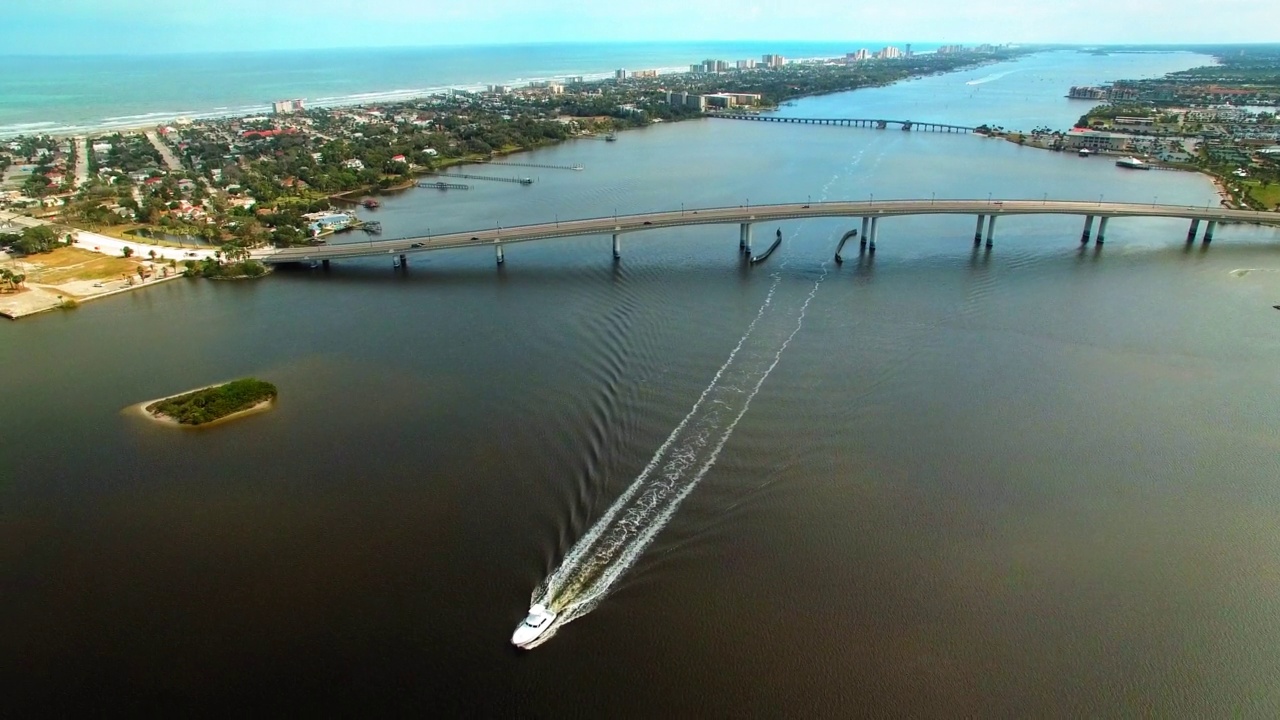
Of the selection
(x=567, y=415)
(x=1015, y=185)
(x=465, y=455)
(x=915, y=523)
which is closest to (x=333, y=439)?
(x=465, y=455)

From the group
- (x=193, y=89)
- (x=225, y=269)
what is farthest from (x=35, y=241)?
(x=193, y=89)

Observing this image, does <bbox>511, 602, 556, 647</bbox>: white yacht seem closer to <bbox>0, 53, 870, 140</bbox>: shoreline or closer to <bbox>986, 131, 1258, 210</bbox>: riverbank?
<bbox>986, 131, 1258, 210</bbox>: riverbank

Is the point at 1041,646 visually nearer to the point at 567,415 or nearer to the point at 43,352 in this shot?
the point at 567,415

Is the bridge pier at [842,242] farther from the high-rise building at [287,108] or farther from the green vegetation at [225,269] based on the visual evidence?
the high-rise building at [287,108]

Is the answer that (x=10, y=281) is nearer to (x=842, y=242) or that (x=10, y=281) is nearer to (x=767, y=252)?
(x=767, y=252)

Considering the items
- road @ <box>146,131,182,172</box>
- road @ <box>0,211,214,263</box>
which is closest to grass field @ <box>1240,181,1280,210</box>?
road @ <box>0,211,214,263</box>

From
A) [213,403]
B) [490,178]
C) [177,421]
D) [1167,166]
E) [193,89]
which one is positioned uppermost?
[193,89]
